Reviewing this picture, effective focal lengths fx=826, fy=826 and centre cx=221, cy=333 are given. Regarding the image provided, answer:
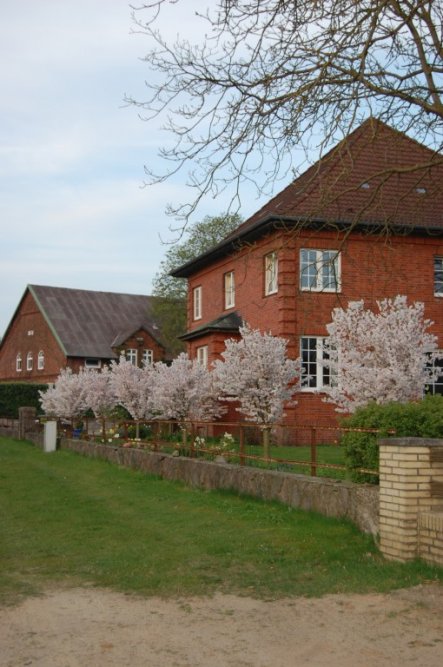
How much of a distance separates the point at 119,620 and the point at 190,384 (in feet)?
51.3

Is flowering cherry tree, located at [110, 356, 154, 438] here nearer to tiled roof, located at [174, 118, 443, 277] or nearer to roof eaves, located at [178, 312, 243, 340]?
roof eaves, located at [178, 312, 243, 340]

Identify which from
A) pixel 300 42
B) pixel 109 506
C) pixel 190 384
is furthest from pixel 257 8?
pixel 190 384

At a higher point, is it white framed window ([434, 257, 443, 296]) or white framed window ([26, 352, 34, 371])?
white framed window ([434, 257, 443, 296])

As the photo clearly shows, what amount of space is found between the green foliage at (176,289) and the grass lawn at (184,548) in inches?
1673

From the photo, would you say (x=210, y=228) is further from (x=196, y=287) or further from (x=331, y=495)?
(x=331, y=495)

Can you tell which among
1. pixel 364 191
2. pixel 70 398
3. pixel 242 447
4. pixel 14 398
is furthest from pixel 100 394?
pixel 242 447

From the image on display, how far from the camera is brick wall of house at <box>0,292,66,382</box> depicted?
53906 millimetres

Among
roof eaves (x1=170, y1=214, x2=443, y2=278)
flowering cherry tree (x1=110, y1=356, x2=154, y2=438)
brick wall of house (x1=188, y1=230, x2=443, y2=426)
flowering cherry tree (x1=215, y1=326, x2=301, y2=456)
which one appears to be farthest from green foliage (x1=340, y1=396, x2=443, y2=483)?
flowering cherry tree (x1=110, y1=356, x2=154, y2=438)

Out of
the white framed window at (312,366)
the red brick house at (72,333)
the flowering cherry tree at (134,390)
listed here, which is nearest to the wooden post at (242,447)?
the flowering cherry tree at (134,390)

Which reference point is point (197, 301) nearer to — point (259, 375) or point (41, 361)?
point (259, 375)

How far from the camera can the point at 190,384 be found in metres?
21.8

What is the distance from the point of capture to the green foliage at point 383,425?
899 cm

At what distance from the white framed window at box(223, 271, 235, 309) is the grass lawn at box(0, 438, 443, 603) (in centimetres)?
1666

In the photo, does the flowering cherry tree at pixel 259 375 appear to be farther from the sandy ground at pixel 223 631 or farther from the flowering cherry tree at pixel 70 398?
the sandy ground at pixel 223 631
